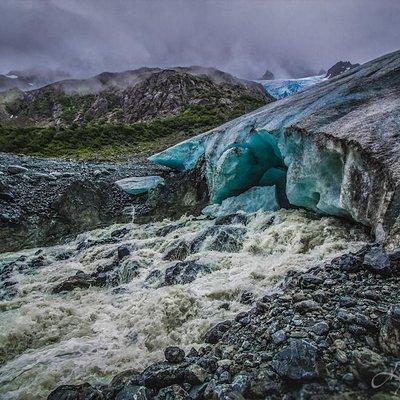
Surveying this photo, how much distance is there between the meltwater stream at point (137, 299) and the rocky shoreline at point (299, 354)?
722 mm

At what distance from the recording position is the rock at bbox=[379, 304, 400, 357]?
346cm

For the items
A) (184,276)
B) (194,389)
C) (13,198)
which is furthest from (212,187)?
(194,389)

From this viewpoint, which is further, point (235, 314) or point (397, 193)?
point (397, 193)

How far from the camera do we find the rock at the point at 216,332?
15.9 ft

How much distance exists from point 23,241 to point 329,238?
11.7 meters

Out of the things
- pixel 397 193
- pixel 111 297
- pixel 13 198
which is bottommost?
pixel 111 297

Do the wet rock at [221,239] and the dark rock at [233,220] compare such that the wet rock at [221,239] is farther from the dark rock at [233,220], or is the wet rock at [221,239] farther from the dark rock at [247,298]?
the dark rock at [247,298]

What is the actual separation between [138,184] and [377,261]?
49.1 ft

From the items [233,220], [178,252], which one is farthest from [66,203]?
[233,220]

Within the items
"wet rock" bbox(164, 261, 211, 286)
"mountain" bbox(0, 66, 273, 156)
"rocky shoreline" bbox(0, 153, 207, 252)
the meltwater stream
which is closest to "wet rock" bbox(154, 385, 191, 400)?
the meltwater stream

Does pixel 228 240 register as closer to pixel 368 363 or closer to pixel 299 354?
pixel 299 354

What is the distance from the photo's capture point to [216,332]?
16.3 ft

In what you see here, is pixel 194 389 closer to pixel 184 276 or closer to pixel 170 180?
pixel 184 276

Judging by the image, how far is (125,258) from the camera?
10273mm
